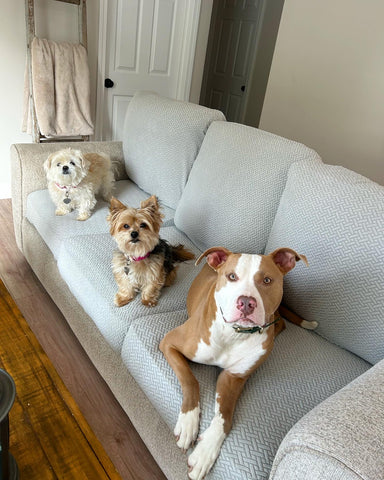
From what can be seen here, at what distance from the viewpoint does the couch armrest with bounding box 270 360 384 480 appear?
0.69 metres

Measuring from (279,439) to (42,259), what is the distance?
157 cm

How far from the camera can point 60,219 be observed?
204 centimetres

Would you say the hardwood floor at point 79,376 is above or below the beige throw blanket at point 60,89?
below

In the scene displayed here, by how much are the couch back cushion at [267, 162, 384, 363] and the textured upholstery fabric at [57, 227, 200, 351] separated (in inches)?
18.0

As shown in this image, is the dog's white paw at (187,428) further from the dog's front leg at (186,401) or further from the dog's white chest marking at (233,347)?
the dog's white chest marking at (233,347)

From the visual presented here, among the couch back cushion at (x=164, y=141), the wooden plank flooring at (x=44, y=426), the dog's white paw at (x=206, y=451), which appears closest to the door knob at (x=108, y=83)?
the couch back cushion at (x=164, y=141)

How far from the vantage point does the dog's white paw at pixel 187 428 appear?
1030mm

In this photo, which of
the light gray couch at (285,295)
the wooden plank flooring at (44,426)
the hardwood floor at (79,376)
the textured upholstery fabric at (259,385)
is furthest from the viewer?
the hardwood floor at (79,376)

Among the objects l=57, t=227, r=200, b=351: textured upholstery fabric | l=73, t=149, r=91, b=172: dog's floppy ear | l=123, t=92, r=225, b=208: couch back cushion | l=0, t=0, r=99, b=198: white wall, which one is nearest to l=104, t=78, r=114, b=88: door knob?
l=0, t=0, r=99, b=198: white wall

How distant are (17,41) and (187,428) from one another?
10.4 feet

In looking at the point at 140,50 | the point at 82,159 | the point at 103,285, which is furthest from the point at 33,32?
the point at 103,285

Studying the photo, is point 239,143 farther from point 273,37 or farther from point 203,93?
point 203,93

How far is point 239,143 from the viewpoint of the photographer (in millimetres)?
1834

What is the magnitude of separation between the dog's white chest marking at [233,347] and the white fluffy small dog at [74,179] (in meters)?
1.22
